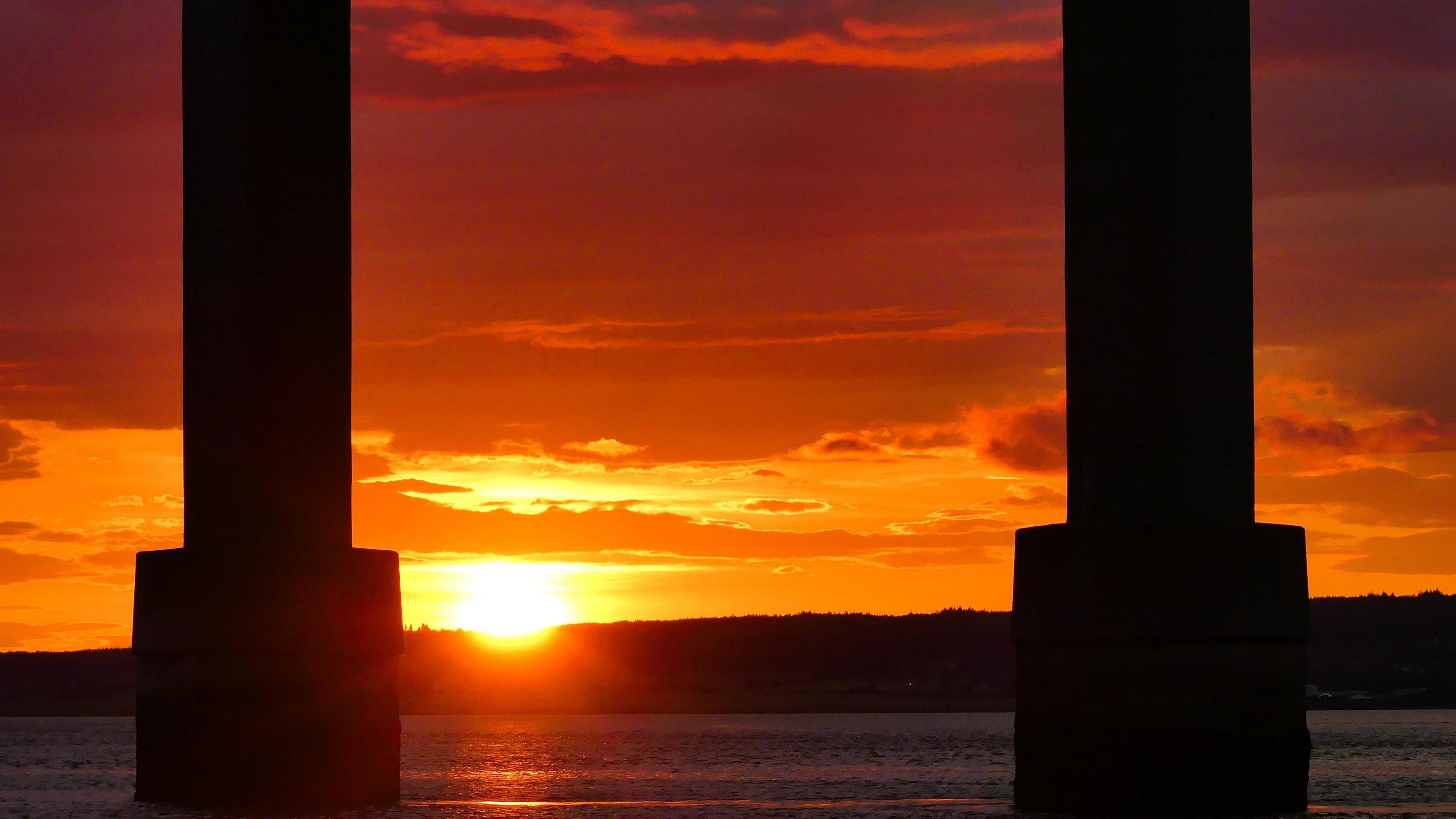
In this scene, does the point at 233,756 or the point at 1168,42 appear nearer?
the point at 1168,42

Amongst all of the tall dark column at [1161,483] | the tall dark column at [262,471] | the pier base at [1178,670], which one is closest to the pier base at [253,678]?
the tall dark column at [262,471]

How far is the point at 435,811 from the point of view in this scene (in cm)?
2555

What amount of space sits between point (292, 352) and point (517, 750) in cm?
6259

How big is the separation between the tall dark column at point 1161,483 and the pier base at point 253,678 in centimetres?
844

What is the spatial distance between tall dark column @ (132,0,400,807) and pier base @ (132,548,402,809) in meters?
0.02

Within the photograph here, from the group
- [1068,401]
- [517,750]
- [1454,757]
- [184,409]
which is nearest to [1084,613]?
[1068,401]

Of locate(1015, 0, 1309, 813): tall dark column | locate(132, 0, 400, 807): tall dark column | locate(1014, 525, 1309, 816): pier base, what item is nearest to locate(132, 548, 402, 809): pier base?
locate(132, 0, 400, 807): tall dark column

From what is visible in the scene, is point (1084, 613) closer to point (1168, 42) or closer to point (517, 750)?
point (1168, 42)

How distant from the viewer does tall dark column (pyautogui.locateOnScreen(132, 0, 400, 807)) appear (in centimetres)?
2188

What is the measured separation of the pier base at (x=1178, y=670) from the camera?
19.5 meters

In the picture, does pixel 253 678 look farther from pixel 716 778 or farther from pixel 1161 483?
pixel 716 778

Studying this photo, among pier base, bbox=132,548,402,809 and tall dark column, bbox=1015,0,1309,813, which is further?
pier base, bbox=132,548,402,809

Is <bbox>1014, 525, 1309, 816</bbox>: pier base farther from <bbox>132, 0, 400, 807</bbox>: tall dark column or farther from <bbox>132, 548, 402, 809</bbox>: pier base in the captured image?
<bbox>132, 0, 400, 807</bbox>: tall dark column

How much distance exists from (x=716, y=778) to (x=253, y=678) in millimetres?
23418
